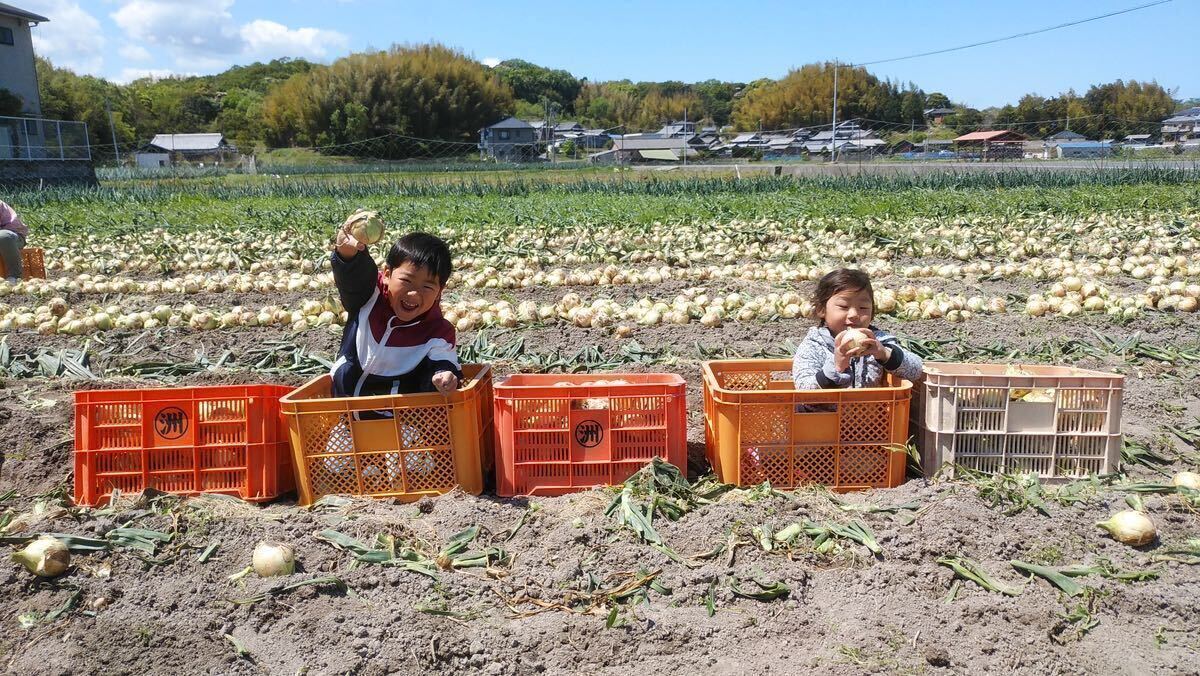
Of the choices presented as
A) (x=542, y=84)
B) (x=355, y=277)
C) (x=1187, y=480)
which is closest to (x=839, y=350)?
(x=1187, y=480)

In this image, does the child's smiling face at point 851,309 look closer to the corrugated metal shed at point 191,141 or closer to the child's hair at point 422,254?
the child's hair at point 422,254

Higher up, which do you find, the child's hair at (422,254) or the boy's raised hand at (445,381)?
the child's hair at (422,254)

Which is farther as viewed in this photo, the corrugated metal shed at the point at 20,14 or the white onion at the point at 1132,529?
the corrugated metal shed at the point at 20,14

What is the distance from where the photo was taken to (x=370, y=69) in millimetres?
69375

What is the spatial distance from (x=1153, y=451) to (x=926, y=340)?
1896 millimetres

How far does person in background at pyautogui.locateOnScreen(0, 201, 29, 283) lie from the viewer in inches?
329

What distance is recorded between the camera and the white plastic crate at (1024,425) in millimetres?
3205

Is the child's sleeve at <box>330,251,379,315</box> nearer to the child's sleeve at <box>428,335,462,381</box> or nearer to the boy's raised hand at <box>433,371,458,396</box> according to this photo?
the child's sleeve at <box>428,335,462,381</box>

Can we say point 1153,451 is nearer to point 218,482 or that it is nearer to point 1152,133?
point 218,482

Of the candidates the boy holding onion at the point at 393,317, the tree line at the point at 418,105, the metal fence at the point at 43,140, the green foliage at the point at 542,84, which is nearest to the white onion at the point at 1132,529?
the boy holding onion at the point at 393,317

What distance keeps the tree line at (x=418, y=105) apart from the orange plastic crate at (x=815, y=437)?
54384 mm

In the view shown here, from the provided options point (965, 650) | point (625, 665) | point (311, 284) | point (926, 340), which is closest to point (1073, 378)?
point (965, 650)

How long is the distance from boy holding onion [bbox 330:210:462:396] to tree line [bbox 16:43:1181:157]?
54585 millimetres

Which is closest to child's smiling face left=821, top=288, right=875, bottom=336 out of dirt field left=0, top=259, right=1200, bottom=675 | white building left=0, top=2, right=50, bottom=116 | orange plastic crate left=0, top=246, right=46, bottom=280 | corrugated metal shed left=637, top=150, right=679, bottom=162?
dirt field left=0, top=259, right=1200, bottom=675
